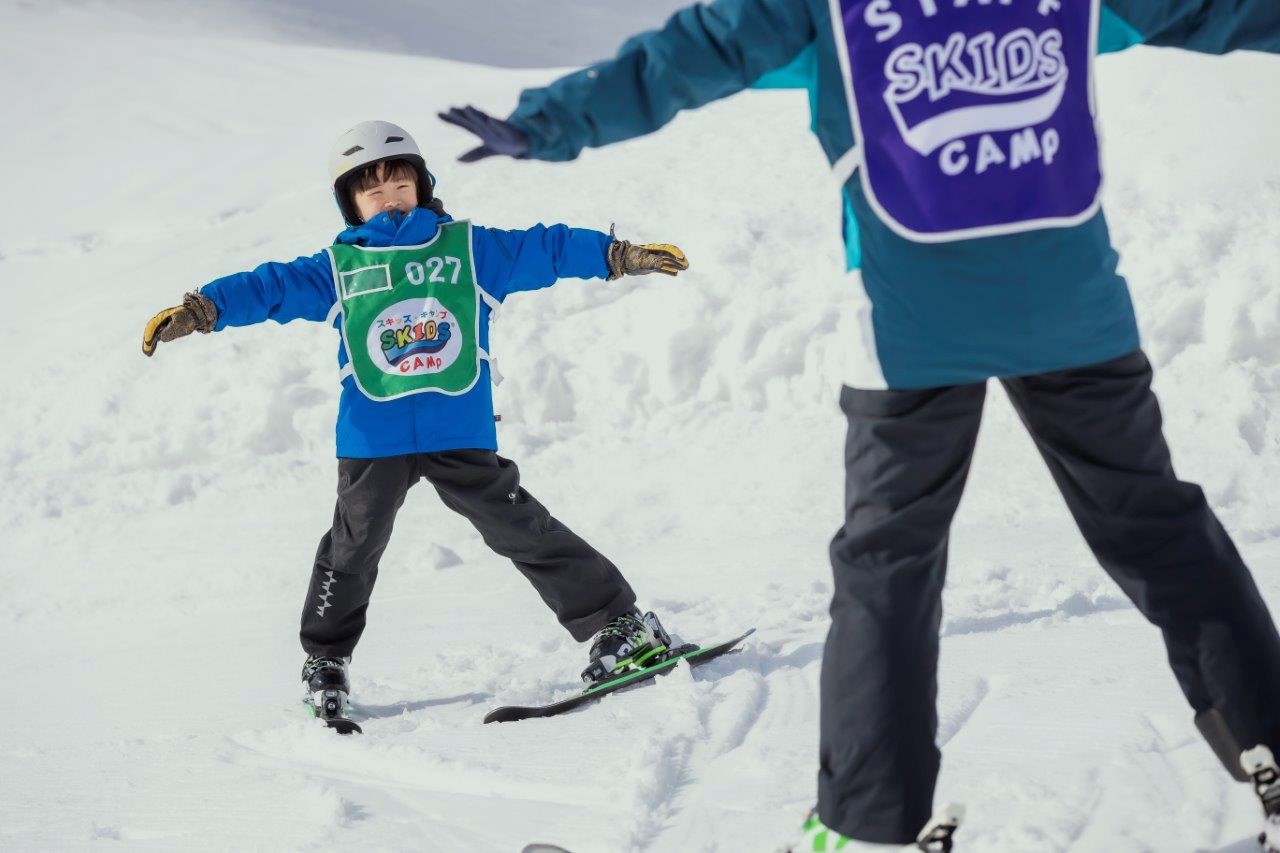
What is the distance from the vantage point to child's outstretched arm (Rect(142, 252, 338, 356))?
3.22 meters

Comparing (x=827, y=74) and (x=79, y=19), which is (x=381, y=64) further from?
(x=827, y=74)

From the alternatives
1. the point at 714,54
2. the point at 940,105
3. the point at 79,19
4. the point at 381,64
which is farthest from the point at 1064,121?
the point at 79,19

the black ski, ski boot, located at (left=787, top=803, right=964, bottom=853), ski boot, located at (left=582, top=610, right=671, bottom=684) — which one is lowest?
the black ski

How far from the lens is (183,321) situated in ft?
10.5

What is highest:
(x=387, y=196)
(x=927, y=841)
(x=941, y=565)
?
(x=387, y=196)

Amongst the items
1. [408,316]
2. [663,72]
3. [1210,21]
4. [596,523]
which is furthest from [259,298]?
[1210,21]

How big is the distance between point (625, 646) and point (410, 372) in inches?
38.0

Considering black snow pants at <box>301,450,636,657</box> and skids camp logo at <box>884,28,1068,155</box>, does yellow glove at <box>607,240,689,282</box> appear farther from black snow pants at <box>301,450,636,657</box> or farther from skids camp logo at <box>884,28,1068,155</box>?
skids camp logo at <box>884,28,1068,155</box>

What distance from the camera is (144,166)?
36.8ft

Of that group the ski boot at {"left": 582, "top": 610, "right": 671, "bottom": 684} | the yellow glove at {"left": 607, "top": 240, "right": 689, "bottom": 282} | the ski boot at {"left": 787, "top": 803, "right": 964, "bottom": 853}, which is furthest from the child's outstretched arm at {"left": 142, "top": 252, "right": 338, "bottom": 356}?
the ski boot at {"left": 787, "top": 803, "right": 964, "bottom": 853}

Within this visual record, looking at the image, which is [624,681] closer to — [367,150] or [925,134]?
[367,150]

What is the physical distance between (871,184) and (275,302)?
7.01 ft

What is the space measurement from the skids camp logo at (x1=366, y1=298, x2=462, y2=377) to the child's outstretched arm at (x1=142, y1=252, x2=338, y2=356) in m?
0.19

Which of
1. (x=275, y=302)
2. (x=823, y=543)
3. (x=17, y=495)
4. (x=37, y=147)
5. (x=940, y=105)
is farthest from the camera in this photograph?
(x=37, y=147)
